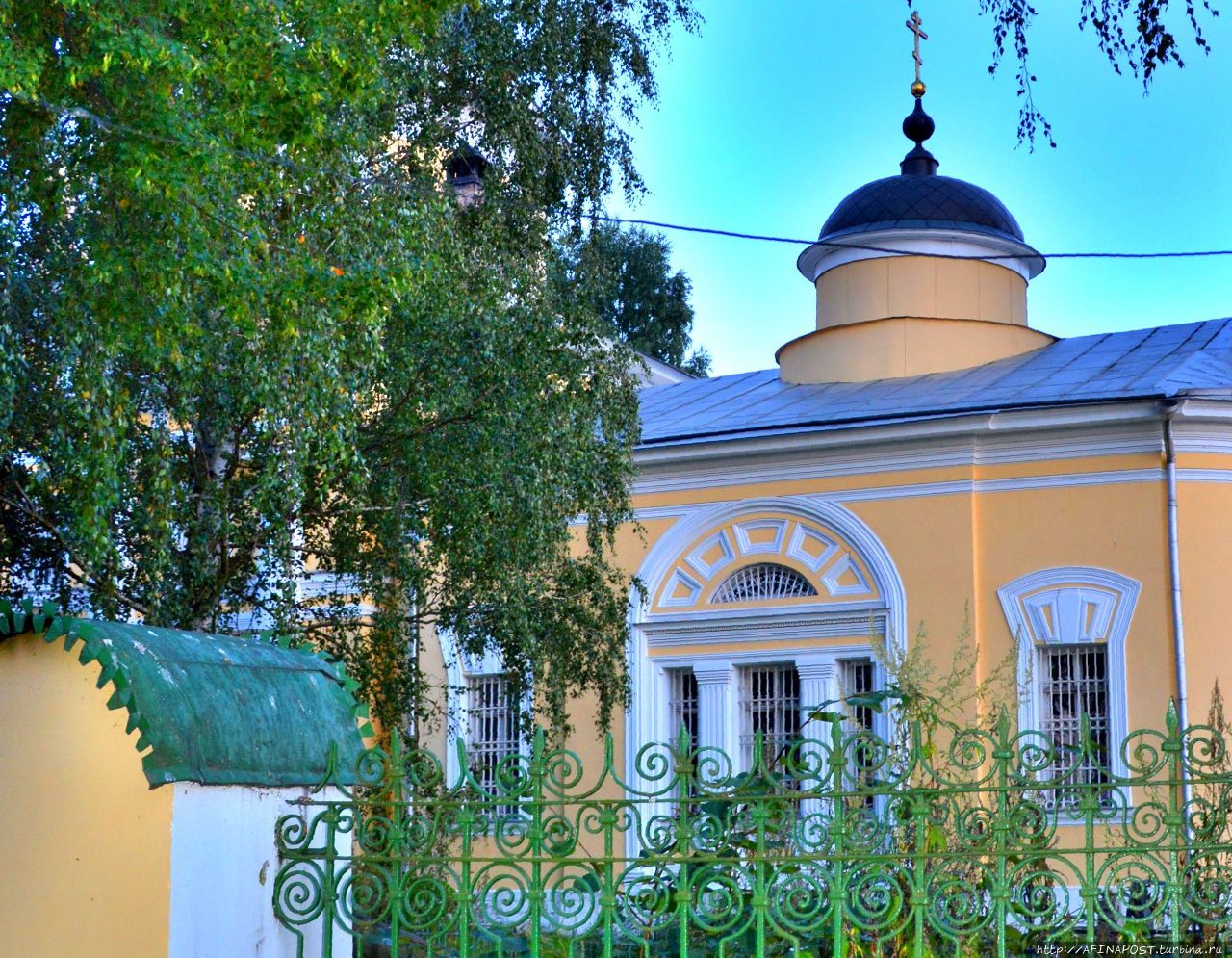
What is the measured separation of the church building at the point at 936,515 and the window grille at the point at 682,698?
0.09 feet

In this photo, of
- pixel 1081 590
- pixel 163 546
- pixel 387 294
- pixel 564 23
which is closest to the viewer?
Answer: pixel 387 294

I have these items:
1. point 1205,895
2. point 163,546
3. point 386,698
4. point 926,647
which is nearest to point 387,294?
point 163,546

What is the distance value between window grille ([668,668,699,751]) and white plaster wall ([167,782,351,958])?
38.2 feet

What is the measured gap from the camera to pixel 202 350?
383 inches

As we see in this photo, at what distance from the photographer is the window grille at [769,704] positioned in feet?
53.3

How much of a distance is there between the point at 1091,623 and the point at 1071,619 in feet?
0.61

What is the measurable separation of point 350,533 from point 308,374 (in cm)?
371

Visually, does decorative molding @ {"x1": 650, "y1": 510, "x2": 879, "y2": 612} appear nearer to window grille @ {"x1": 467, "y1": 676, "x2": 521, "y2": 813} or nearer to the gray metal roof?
the gray metal roof

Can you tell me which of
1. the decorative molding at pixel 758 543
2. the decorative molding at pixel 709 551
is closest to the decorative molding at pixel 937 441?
the decorative molding at pixel 758 543

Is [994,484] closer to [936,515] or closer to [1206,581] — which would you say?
[936,515]

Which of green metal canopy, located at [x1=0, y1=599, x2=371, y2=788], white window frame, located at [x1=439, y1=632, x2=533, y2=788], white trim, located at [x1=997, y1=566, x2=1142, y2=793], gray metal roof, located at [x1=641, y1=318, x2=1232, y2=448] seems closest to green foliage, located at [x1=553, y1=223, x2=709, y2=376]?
gray metal roof, located at [x1=641, y1=318, x2=1232, y2=448]

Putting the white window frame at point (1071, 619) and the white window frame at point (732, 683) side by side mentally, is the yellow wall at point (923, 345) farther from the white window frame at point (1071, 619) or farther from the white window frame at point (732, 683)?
the white window frame at point (732, 683)

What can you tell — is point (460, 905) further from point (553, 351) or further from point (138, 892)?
point (553, 351)

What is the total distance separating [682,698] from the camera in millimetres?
16875
